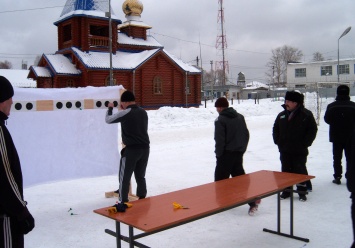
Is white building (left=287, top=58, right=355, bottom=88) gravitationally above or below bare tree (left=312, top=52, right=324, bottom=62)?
below

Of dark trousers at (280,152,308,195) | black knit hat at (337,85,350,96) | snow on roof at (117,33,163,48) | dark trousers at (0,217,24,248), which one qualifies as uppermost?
snow on roof at (117,33,163,48)

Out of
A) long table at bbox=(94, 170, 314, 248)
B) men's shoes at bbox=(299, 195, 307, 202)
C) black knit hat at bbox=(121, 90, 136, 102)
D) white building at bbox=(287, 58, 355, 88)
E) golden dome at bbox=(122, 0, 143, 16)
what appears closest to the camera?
long table at bbox=(94, 170, 314, 248)

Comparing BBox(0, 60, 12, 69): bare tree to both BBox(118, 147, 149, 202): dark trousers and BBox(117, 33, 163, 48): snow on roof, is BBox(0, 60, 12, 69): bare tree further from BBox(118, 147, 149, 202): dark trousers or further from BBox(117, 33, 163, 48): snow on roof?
BBox(118, 147, 149, 202): dark trousers

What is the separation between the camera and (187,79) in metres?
39.4

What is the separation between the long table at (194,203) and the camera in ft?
11.5

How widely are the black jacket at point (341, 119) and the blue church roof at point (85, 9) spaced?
29305 millimetres

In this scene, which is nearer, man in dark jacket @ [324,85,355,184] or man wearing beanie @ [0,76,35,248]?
man wearing beanie @ [0,76,35,248]

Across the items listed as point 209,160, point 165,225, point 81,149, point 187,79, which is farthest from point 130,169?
point 187,79

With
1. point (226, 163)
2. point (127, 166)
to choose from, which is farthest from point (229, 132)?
point (127, 166)

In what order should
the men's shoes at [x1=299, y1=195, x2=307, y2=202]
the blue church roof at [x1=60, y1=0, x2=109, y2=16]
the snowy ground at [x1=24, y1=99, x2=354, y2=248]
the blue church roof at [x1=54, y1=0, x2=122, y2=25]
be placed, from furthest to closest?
the blue church roof at [x1=60, y1=0, x2=109, y2=16] → the blue church roof at [x1=54, y1=0, x2=122, y2=25] → the men's shoes at [x1=299, y1=195, x2=307, y2=202] → the snowy ground at [x1=24, y1=99, x2=354, y2=248]

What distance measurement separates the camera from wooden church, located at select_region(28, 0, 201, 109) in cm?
3353

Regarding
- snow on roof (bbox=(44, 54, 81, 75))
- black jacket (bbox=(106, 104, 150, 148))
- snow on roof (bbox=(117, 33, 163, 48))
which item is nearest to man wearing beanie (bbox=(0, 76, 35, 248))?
black jacket (bbox=(106, 104, 150, 148))

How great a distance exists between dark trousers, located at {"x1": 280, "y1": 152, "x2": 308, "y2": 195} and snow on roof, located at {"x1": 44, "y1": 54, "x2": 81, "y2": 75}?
28337 millimetres

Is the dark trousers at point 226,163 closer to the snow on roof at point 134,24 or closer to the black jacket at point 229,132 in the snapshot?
the black jacket at point 229,132
